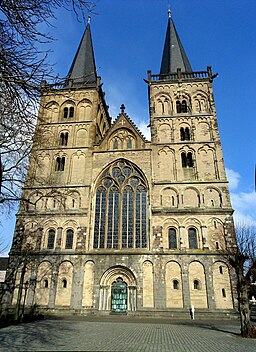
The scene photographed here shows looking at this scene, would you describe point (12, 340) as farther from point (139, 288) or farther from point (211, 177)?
point (211, 177)

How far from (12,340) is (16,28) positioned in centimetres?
982

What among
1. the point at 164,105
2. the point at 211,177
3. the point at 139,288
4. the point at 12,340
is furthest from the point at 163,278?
the point at 164,105

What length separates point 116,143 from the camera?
2631 cm

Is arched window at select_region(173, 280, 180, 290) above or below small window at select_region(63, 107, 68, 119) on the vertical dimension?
below

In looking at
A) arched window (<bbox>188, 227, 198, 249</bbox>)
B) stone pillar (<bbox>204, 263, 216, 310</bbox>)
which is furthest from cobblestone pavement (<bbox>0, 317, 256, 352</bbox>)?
arched window (<bbox>188, 227, 198, 249</bbox>)

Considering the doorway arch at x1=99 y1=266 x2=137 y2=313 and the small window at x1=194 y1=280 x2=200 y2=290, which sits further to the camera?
the doorway arch at x1=99 y1=266 x2=137 y2=313

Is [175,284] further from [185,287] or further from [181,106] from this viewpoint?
[181,106]

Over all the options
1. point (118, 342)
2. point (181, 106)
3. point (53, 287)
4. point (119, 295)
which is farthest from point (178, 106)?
point (118, 342)

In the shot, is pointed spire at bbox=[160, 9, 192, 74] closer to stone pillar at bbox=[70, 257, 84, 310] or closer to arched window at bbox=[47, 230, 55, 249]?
arched window at bbox=[47, 230, 55, 249]

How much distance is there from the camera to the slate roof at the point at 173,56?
3087 cm

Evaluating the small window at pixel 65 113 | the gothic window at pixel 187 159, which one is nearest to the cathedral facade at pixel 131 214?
the small window at pixel 65 113

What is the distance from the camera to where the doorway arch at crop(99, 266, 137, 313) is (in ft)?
66.6

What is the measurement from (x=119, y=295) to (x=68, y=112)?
1827cm

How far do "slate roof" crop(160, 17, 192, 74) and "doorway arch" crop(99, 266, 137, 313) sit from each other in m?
21.5
